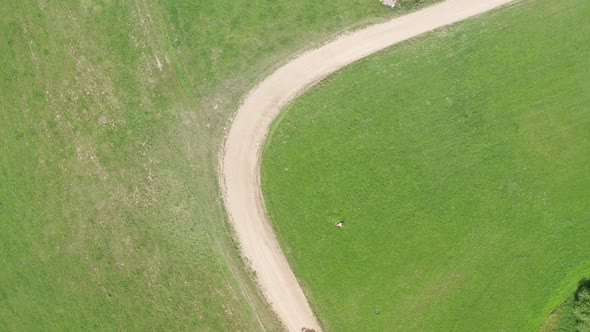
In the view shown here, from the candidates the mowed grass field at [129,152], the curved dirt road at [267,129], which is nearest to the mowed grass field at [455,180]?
the curved dirt road at [267,129]

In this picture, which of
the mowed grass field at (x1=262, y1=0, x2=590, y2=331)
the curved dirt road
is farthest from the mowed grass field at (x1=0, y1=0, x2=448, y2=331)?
the mowed grass field at (x1=262, y1=0, x2=590, y2=331)

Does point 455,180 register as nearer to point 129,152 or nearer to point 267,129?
point 267,129

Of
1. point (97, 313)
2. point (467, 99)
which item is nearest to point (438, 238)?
point (467, 99)

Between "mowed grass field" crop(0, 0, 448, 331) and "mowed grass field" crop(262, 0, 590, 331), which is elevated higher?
"mowed grass field" crop(0, 0, 448, 331)

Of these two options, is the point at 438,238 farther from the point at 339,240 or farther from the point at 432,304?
the point at 339,240

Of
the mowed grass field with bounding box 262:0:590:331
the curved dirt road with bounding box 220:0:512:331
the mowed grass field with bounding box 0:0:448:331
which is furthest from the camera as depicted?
the mowed grass field with bounding box 0:0:448:331

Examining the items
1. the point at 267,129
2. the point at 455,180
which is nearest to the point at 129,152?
the point at 267,129

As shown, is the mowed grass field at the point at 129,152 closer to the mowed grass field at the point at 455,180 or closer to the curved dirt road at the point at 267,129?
the curved dirt road at the point at 267,129

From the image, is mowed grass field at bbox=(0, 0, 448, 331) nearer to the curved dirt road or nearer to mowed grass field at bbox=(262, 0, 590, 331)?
the curved dirt road
